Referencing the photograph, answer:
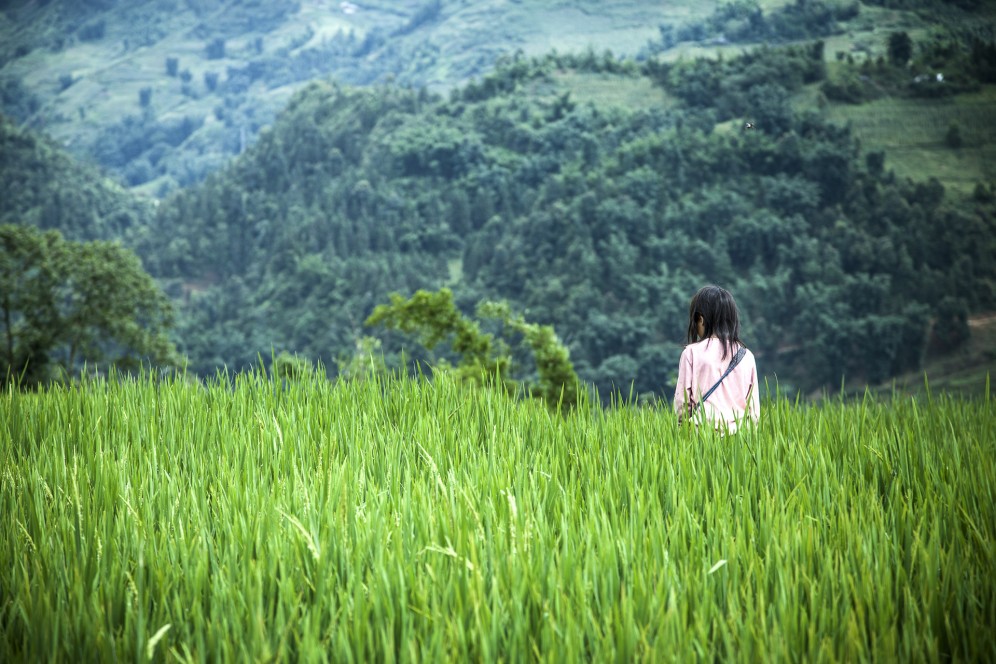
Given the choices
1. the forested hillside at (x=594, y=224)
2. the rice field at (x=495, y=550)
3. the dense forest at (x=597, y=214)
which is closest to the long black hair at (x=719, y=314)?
the rice field at (x=495, y=550)

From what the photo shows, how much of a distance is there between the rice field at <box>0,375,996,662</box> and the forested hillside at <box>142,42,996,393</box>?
42.6 metres

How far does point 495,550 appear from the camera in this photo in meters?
2.25

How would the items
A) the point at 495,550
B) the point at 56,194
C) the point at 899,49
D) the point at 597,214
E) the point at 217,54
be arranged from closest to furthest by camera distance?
the point at 495,550 < the point at 597,214 < the point at 899,49 < the point at 56,194 < the point at 217,54

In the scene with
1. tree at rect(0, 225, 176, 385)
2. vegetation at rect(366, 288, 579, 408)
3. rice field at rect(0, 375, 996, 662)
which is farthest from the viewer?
tree at rect(0, 225, 176, 385)

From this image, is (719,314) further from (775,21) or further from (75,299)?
(775,21)

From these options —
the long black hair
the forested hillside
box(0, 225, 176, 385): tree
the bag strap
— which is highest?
the long black hair

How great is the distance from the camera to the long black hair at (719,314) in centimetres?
381

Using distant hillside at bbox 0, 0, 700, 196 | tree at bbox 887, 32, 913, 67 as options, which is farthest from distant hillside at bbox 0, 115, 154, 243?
tree at bbox 887, 32, 913, 67

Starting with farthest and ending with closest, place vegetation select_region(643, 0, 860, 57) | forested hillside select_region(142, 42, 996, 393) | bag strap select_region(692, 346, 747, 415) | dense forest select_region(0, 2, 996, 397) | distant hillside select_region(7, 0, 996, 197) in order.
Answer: distant hillside select_region(7, 0, 996, 197) < vegetation select_region(643, 0, 860, 57) < dense forest select_region(0, 2, 996, 397) < forested hillside select_region(142, 42, 996, 393) < bag strap select_region(692, 346, 747, 415)

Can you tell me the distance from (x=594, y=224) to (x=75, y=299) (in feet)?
111

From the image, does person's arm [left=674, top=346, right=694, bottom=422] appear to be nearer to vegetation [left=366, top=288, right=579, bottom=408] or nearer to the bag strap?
the bag strap

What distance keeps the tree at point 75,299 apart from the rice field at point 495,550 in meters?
26.0

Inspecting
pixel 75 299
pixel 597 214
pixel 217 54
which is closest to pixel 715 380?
pixel 75 299

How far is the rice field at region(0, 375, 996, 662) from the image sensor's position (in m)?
1.88
